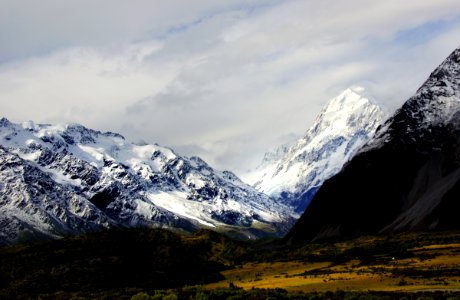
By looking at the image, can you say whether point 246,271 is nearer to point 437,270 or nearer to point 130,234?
point 130,234

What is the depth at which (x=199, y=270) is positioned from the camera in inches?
5969

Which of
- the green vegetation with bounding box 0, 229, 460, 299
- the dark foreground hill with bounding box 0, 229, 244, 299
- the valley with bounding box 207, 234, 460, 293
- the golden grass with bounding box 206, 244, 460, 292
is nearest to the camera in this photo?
the green vegetation with bounding box 0, 229, 460, 299

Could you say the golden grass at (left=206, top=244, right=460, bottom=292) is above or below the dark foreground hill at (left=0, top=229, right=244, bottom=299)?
below

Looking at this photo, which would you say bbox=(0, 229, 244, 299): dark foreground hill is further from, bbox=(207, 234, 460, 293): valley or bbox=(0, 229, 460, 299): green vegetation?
bbox=(207, 234, 460, 293): valley

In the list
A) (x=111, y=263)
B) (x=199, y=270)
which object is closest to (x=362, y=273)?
(x=199, y=270)

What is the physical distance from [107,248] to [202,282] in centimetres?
3676

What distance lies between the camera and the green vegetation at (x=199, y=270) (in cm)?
9538

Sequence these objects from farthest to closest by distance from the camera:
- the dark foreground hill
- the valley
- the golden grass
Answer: the dark foreground hill → the valley → the golden grass

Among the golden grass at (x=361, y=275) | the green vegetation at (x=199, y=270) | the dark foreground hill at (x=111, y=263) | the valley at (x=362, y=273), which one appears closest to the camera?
the green vegetation at (x=199, y=270)

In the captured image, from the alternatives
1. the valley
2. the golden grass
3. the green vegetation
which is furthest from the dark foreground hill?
the golden grass

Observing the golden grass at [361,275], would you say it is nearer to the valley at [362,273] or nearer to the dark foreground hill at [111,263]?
the valley at [362,273]

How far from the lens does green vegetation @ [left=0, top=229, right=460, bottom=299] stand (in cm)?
9538

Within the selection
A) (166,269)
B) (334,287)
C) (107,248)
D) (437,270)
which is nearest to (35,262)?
(107,248)

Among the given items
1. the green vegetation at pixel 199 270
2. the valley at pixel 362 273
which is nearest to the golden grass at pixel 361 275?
the valley at pixel 362 273
